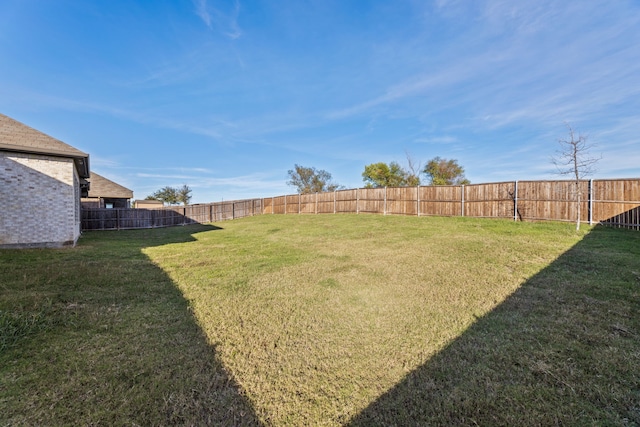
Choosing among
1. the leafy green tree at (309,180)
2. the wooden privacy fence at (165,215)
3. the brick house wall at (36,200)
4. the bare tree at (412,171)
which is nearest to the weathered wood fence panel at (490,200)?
the brick house wall at (36,200)

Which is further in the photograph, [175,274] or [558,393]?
[175,274]

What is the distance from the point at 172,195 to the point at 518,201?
51.2 m

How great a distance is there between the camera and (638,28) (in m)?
7.30

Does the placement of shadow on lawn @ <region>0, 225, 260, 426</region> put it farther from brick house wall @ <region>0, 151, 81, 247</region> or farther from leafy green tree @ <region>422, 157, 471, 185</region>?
leafy green tree @ <region>422, 157, 471, 185</region>

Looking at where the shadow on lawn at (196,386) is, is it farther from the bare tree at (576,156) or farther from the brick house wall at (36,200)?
the bare tree at (576,156)

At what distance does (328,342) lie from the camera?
304cm

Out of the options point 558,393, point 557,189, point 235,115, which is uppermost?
point 235,115

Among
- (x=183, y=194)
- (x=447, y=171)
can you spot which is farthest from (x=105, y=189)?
(x=447, y=171)

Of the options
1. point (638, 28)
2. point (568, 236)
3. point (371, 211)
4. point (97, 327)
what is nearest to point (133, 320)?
point (97, 327)

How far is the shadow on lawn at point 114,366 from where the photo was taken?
195 cm

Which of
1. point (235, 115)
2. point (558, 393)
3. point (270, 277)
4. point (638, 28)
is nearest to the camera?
point (558, 393)

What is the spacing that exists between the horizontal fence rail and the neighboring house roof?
19.3 ft

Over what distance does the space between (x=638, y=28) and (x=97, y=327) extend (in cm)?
1422

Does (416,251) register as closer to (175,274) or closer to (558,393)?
(558,393)
